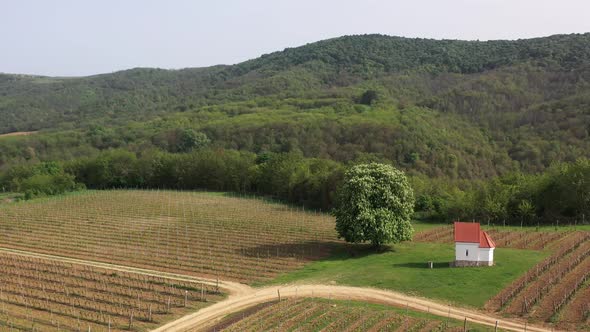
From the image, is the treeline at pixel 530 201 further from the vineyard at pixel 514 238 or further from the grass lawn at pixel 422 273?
the grass lawn at pixel 422 273

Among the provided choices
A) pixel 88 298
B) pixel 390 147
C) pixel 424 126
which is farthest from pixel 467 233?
pixel 424 126

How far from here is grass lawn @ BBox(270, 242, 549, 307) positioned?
41062 millimetres

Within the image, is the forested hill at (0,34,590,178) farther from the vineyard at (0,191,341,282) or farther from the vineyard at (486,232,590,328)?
the vineyard at (486,232,590,328)

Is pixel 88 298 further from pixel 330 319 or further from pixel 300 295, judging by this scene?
pixel 330 319

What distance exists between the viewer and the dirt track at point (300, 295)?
115 ft

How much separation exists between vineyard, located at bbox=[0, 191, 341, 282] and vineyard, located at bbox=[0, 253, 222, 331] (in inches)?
191

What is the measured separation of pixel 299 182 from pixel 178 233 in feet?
105

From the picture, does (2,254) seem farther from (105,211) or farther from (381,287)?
(381,287)

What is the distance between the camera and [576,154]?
106375 mm

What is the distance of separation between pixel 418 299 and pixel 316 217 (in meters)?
41.3

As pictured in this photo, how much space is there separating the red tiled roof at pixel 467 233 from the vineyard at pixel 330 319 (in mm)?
12946

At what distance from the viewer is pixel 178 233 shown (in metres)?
67.9

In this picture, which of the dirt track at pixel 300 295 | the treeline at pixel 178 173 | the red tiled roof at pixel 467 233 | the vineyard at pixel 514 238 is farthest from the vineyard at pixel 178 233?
the red tiled roof at pixel 467 233

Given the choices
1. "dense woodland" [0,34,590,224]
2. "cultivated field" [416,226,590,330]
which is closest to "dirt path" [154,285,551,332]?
"cultivated field" [416,226,590,330]
